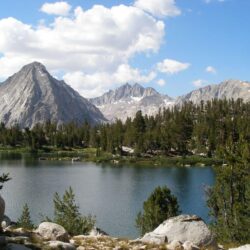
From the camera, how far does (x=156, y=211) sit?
6309 cm

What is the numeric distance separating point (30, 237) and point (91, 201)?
80596 mm

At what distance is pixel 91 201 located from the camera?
341ft

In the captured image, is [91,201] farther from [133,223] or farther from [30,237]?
[30,237]

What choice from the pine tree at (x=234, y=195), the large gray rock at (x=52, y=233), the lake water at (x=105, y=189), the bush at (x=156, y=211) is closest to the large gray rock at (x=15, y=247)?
the large gray rock at (x=52, y=233)

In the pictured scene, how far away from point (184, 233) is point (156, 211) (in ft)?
111

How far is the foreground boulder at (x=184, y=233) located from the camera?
2825 centimetres

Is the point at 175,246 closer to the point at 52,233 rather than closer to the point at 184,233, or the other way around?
the point at 184,233

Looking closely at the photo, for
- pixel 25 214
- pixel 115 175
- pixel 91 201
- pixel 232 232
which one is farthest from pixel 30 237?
pixel 115 175

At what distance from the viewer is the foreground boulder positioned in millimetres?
28250

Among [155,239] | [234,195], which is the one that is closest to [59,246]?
[155,239]

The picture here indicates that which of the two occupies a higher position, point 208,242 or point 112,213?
point 208,242

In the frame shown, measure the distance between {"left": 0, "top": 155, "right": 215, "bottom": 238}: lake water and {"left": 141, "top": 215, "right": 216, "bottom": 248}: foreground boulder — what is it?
1530 inches

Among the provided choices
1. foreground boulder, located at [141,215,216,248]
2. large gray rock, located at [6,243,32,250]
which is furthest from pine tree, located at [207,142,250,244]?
large gray rock, located at [6,243,32,250]

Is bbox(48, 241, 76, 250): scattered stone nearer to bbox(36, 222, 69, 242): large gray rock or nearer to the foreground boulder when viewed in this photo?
bbox(36, 222, 69, 242): large gray rock
